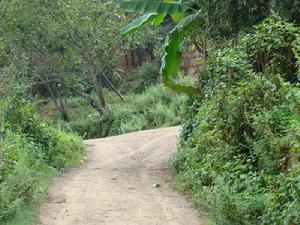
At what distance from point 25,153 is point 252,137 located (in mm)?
4273

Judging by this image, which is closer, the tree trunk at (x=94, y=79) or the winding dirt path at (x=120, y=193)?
the winding dirt path at (x=120, y=193)

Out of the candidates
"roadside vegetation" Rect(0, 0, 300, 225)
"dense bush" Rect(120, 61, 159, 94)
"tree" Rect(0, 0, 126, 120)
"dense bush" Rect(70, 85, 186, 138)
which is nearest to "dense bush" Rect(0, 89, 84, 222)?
"roadside vegetation" Rect(0, 0, 300, 225)

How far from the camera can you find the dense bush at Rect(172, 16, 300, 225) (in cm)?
505

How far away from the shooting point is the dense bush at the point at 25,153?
22.9 ft

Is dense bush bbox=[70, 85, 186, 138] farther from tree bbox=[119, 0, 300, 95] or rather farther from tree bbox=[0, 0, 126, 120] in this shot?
tree bbox=[119, 0, 300, 95]

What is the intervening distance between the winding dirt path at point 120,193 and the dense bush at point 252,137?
1.68ft

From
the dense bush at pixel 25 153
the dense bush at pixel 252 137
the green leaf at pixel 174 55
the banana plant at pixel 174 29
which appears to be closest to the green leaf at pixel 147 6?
the banana plant at pixel 174 29

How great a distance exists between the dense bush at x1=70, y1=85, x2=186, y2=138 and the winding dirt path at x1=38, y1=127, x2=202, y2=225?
20.4 feet

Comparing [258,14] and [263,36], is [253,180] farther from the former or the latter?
[258,14]

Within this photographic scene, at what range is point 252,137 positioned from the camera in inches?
262

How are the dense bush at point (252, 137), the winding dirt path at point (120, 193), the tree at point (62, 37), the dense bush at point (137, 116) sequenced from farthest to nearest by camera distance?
1. the dense bush at point (137, 116)
2. the tree at point (62, 37)
3. the winding dirt path at point (120, 193)
4. the dense bush at point (252, 137)

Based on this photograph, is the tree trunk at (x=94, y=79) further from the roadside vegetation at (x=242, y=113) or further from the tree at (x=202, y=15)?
the roadside vegetation at (x=242, y=113)

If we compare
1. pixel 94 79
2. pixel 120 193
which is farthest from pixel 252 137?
pixel 94 79

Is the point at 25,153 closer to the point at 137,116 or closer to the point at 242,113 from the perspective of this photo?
the point at 242,113
